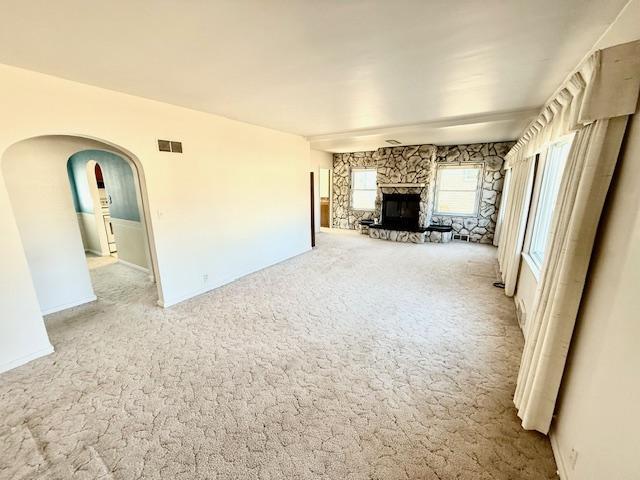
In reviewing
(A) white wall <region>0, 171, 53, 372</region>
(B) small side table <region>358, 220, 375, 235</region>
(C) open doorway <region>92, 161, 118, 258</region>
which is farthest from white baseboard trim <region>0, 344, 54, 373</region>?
(B) small side table <region>358, 220, 375, 235</region>

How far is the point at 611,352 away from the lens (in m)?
1.11

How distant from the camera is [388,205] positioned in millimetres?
7770

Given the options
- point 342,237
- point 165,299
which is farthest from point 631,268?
point 342,237

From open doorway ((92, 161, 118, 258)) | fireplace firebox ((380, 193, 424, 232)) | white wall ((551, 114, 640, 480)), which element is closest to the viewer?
white wall ((551, 114, 640, 480))

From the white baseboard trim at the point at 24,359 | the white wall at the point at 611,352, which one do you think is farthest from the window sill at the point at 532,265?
the white baseboard trim at the point at 24,359

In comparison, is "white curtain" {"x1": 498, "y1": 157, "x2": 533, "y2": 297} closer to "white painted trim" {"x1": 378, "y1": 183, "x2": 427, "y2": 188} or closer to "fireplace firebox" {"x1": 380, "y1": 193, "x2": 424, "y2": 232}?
"white painted trim" {"x1": 378, "y1": 183, "x2": 427, "y2": 188}

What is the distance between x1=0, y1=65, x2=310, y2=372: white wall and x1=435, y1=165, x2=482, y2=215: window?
13.1 ft

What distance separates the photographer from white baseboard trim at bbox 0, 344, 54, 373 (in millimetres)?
2295

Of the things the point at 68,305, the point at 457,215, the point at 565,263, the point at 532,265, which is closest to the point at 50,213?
the point at 68,305

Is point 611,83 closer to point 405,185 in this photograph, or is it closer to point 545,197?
point 545,197

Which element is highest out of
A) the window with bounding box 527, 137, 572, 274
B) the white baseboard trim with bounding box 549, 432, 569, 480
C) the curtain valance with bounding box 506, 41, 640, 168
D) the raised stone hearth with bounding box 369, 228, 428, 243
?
the curtain valance with bounding box 506, 41, 640, 168

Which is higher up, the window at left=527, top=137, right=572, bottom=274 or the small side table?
the window at left=527, top=137, right=572, bottom=274

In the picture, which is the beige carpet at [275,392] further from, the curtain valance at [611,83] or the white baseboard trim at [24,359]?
the curtain valance at [611,83]

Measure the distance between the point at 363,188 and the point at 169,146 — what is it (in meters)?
6.33
